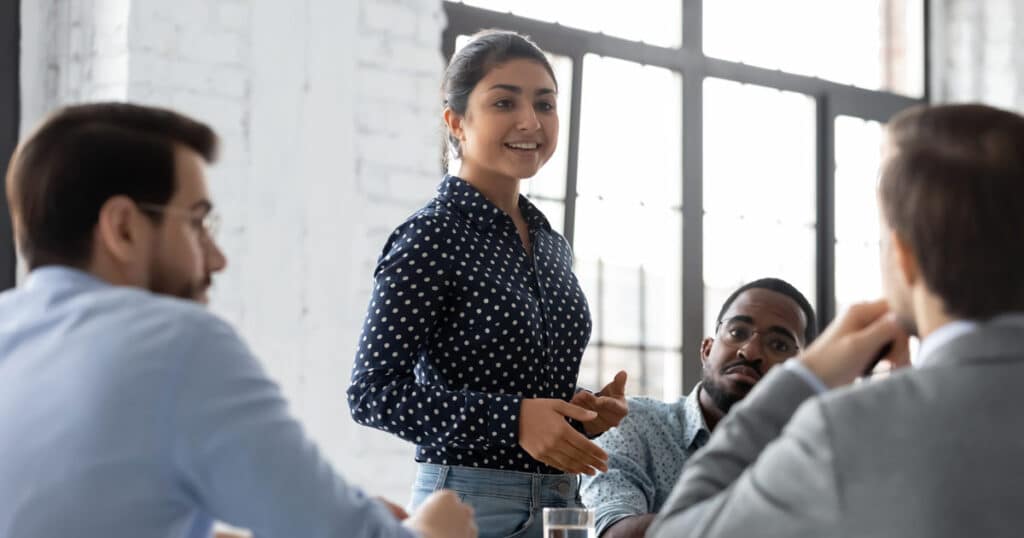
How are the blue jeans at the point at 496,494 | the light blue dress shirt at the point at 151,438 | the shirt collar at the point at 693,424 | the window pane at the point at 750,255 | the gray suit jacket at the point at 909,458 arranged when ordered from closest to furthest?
the gray suit jacket at the point at 909,458 < the light blue dress shirt at the point at 151,438 < the blue jeans at the point at 496,494 < the shirt collar at the point at 693,424 < the window pane at the point at 750,255

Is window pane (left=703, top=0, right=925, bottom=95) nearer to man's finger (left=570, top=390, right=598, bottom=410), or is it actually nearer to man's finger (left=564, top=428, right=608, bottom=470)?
man's finger (left=570, top=390, right=598, bottom=410)

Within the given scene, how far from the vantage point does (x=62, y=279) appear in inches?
49.7

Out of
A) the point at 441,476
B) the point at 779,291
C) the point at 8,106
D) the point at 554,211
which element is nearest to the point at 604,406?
the point at 441,476

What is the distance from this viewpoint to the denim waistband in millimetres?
1922

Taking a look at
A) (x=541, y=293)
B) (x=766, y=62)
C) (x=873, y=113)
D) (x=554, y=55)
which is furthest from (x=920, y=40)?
(x=541, y=293)

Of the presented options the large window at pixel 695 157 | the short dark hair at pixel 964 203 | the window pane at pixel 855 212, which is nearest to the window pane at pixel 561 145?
the large window at pixel 695 157

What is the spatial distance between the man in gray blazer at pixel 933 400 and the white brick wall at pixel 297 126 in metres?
2.07

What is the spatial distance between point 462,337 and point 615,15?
237 centimetres

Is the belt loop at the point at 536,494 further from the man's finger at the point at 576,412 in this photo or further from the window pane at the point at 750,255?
the window pane at the point at 750,255

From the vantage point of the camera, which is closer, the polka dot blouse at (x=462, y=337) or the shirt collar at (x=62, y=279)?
the shirt collar at (x=62, y=279)

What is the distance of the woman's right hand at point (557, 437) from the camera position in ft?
5.87

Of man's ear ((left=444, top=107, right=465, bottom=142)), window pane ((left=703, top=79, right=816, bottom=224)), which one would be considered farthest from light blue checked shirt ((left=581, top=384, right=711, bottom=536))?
window pane ((left=703, top=79, right=816, bottom=224))

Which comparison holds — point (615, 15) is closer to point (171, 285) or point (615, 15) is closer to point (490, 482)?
point (490, 482)

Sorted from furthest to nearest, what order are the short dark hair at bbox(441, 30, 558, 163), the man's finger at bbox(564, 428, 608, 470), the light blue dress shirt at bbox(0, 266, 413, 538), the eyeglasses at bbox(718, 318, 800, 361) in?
1. the eyeglasses at bbox(718, 318, 800, 361)
2. the short dark hair at bbox(441, 30, 558, 163)
3. the man's finger at bbox(564, 428, 608, 470)
4. the light blue dress shirt at bbox(0, 266, 413, 538)
